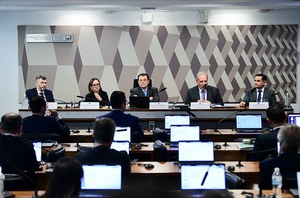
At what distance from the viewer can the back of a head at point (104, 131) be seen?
3.95 metres

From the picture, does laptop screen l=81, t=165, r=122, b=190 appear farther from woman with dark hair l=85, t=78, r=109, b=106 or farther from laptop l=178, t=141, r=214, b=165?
woman with dark hair l=85, t=78, r=109, b=106

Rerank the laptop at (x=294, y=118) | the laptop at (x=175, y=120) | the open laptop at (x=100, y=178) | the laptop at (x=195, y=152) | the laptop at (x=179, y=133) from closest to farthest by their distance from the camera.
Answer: the open laptop at (x=100, y=178) → the laptop at (x=195, y=152) → the laptop at (x=179, y=133) → the laptop at (x=294, y=118) → the laptop at (x=175, y=120)

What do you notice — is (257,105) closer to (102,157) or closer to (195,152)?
(195,152)

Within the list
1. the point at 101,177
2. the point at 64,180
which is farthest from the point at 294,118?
the point at 64,180

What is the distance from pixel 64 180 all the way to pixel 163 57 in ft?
26.6

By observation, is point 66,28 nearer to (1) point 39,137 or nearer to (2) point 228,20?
(2) point 228,20

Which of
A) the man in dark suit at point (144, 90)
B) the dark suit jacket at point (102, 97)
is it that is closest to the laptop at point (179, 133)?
the dark suit jacket at point (102, 97)

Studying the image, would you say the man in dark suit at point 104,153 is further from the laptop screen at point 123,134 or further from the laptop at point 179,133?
the laptop at point 179,133

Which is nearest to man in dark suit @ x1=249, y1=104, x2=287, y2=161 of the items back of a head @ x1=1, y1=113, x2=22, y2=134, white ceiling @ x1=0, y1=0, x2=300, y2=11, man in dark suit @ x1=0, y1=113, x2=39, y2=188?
man in dark suit @ x1=0, y1=113, x2=39, y2=188

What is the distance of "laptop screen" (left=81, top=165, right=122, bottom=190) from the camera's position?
3672 mm

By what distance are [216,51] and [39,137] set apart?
17.9ft

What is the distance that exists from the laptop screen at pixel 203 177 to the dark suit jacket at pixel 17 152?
5.04ft

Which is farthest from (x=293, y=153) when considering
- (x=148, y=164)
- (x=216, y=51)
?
(x=216, y=51)

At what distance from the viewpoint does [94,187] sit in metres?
3.67
